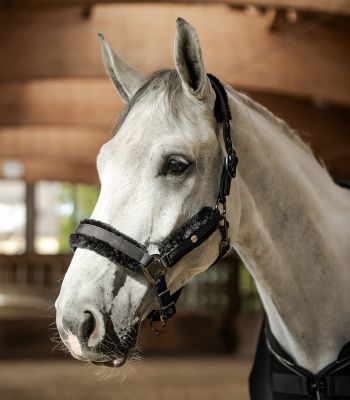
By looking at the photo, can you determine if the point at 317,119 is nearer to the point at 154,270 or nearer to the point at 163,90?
the point at 163,90

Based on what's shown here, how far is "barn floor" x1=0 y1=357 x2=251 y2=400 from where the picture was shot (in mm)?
8938

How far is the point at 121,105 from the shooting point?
1163 centimetres

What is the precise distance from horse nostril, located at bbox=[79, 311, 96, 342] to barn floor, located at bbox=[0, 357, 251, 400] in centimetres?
543

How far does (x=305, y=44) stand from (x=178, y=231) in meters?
6.83

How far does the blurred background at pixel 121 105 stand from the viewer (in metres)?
8.28

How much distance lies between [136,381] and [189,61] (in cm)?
839

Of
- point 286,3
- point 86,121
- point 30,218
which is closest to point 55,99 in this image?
point 86,121

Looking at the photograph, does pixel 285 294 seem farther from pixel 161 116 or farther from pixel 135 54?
pixel 135 54

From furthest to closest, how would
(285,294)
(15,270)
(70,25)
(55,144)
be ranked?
1. (15,270)
2. (55,144)
3. (70,25)
4. (285,294)

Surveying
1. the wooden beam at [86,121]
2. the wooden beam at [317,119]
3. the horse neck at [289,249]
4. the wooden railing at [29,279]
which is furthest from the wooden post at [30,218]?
the horse neck at [289,249]

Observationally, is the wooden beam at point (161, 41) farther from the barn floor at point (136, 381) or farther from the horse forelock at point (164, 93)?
the horse forelock at point (164, 93)

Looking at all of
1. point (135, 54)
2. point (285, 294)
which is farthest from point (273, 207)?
point (135, 54)

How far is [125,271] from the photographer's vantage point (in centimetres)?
217

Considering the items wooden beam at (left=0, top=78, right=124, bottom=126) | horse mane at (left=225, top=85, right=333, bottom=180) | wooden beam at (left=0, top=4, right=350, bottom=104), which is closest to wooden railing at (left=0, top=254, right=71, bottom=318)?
wooden beam at (left=0, top=78, right=124, bottom=126)
